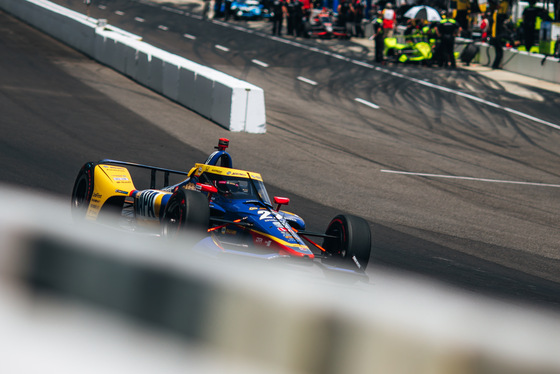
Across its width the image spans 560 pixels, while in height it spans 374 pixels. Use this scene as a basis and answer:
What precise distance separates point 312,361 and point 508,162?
1615 cm

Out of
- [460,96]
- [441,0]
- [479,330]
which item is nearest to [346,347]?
[479,330]

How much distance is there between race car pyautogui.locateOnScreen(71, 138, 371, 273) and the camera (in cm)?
802

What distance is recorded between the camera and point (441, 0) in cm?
4088

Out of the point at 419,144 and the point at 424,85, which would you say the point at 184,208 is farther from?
the point at 424,85

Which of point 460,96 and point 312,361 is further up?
point 312,361

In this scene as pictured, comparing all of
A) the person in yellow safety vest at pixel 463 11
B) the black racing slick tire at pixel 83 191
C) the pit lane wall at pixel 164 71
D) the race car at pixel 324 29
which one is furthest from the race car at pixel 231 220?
the person in yellow safety vest at pixel 463 11

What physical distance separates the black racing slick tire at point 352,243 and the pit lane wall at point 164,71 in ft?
34.3

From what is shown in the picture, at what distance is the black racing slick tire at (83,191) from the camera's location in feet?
32.4

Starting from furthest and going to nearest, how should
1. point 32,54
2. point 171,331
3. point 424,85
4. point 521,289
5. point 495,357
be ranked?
point 424,85 → point 32,54 → point 521,289 → point 171,331 → point 495,357

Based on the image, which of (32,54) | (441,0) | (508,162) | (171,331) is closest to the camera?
(171,331)

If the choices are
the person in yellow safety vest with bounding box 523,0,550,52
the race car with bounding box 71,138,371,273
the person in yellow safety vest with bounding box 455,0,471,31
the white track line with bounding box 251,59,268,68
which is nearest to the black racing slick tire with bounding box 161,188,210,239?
the race car with bounding box 71,138,371,273

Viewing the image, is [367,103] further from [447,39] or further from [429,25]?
[429,25]

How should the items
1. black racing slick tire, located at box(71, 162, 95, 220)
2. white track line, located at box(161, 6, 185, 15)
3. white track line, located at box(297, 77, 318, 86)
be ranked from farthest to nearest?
white track line, located at box(161, 6, 185, 15) < white track line, located at box(297, 77, 318, 86) < black racing slick tire, located at box(71, 162, 95, 220)

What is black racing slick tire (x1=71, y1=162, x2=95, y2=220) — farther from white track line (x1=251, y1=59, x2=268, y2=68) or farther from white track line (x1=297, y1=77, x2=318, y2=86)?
white track line (x1=251, y1=59, x2=268, y2=68)
